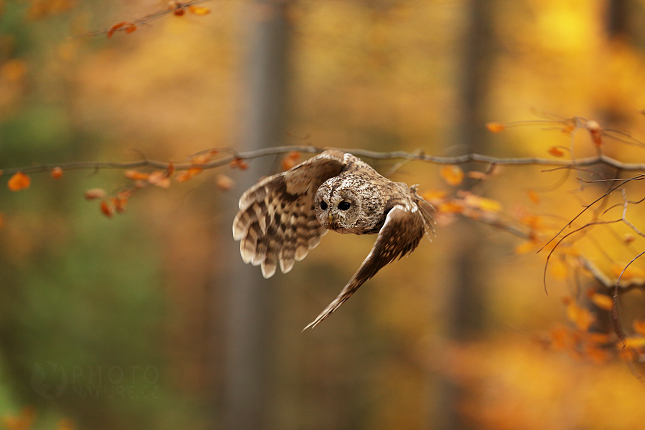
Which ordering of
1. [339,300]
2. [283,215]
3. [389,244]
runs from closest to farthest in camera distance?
[339,300]
[389,244]
[283,215]

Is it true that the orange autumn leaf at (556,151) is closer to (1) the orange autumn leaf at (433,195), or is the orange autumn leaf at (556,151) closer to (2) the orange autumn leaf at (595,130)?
(2) the orange autumn leaf at (595,130)

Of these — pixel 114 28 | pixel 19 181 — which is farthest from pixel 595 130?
pixel 19 181

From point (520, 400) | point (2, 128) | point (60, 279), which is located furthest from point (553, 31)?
point (60, 279)

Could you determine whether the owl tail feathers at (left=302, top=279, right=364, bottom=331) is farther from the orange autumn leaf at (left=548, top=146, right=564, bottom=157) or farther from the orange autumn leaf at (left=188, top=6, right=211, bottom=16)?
the orange autumn leaf at (left=188, top=6, right=211, bottom=16)

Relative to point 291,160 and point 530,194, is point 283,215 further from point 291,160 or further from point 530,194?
point 530,194

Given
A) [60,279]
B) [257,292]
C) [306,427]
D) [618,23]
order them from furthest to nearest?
1. [306,427]
2. [60,279]
3. [257,292]
4. [618,23]

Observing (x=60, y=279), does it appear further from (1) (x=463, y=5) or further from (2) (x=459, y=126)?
(1) (x=463, y=5)

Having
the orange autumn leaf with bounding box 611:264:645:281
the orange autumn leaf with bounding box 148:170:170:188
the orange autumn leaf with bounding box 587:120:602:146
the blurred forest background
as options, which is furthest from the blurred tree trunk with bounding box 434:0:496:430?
A: the orange autumn leaf with bounding box 148:170:170:188
